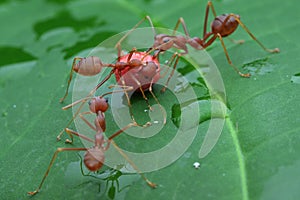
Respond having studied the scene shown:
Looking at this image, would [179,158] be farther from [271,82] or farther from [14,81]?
[14,81]

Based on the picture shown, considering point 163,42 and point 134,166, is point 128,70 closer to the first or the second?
point 163,42

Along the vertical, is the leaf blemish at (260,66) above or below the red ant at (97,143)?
below

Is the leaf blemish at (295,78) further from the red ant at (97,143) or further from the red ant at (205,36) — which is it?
the red ant at (97,143)

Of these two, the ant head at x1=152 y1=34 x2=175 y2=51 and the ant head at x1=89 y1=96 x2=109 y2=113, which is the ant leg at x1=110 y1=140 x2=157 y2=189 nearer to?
the ant head at x1=89 y1=96 x2=109 y2=113

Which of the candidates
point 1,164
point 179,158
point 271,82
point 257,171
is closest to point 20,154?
point 1,164

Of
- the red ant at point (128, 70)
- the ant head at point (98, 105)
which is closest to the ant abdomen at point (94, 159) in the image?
the ant head at point (98, 105)

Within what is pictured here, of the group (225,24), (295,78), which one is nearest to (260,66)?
(295,78)

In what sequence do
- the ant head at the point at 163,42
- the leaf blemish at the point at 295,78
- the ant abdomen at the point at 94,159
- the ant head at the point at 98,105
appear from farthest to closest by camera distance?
the ant head at the point at 163,42 → the ant head at the point at 98,105 → the leaf blemish at the point at 295,78 → the ant abdomen at the point at 94,159
